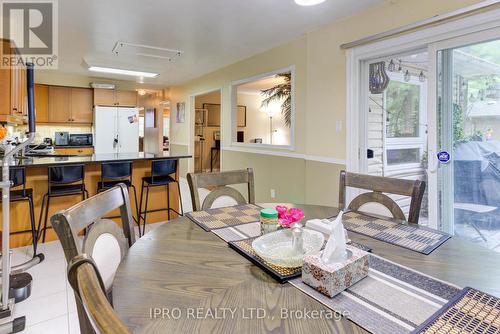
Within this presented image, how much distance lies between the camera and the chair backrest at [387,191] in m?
1.53

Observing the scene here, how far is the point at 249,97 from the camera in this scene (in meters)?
8.58

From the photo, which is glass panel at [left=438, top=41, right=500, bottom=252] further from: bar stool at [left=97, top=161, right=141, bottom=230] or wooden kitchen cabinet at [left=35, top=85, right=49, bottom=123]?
wooden kitchen cabinet at [left=35, top=85, right=49, bottom=123]

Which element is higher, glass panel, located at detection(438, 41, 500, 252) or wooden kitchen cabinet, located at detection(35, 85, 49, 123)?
wooden kitchen cabinet, located at detection(35, 85, 49, 123)

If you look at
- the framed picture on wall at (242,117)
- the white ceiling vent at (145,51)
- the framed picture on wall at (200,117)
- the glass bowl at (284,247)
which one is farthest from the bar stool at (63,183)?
the framed picture on wall at (242,117)

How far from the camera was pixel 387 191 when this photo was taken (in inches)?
65.3

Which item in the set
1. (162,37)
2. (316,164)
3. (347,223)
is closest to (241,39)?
(162,37)

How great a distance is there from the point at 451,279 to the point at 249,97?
8.06 metres

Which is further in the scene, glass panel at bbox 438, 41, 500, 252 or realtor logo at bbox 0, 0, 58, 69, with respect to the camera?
realtor logo at bbox 0, 0, 58, 69

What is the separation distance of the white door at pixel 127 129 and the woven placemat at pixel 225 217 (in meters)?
5.67

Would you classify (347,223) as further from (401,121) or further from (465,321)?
(401,121)

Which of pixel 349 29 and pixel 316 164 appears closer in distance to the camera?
pixel 349 29

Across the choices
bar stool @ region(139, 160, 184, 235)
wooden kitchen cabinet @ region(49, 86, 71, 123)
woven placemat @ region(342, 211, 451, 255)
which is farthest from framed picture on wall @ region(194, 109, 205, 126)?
woven placemat @ region(342, 211, 451, 255)

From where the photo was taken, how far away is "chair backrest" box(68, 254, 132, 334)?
1.38 ft

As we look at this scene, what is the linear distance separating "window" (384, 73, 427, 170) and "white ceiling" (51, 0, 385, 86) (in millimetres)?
903
